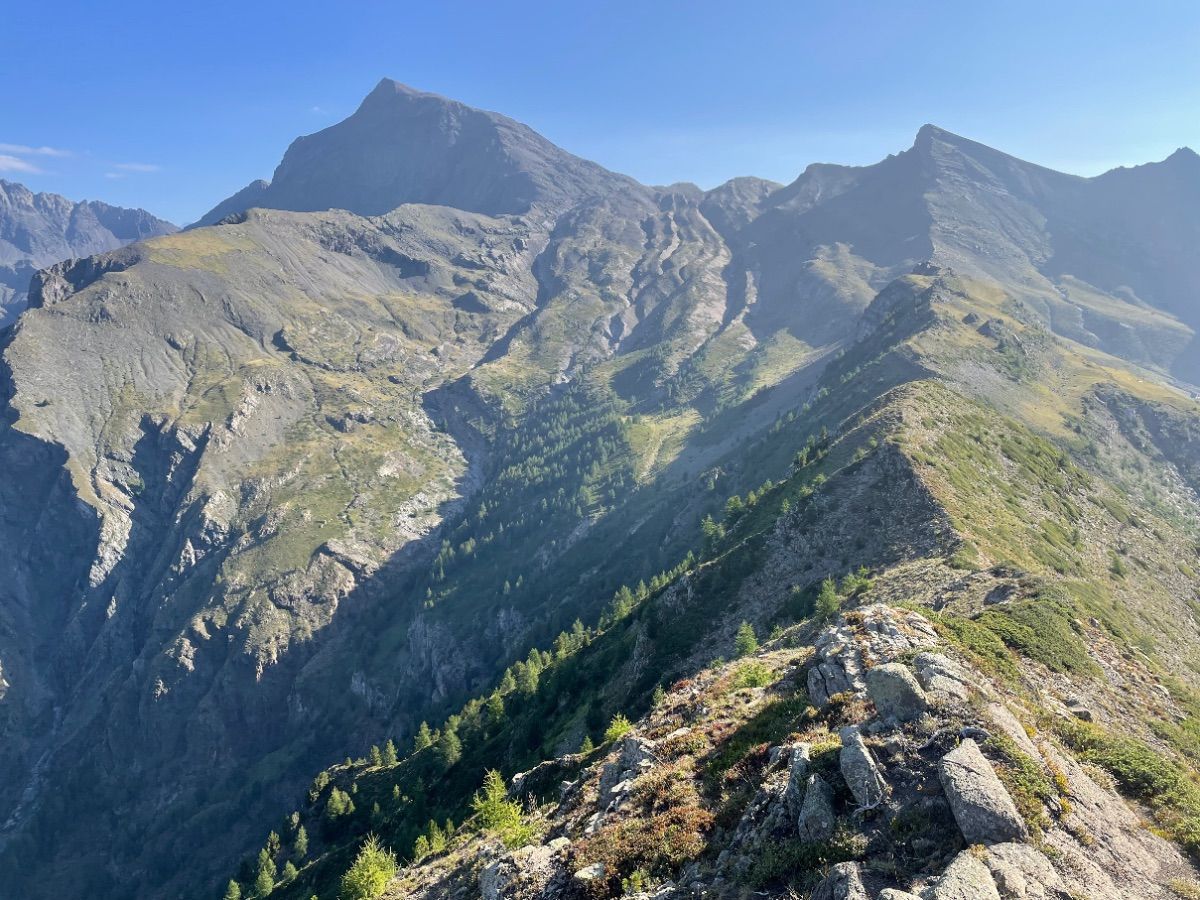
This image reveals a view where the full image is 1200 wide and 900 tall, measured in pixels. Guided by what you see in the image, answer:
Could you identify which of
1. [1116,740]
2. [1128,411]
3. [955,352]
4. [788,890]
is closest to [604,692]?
[1116,740]

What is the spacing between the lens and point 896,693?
24641mm

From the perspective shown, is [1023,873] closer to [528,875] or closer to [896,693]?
[896,693]

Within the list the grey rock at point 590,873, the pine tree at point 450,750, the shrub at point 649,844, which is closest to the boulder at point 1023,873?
the shrub at point 649,844

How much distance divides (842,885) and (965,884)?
303cm

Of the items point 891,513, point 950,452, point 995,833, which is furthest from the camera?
point 950,452

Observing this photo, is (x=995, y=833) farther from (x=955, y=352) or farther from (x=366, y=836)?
(x=955, y=352)

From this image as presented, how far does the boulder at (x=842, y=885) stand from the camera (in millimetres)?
16906

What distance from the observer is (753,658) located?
175ft

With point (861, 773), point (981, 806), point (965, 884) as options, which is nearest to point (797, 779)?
point (861, 773)

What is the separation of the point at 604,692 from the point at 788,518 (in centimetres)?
3417

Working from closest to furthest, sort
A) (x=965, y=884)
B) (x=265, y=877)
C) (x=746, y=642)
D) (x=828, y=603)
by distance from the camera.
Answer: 1. (x=965, y=884)
2. (x=828, y=603)
3. (x=746, y=642)
4. (x=265, y=877)

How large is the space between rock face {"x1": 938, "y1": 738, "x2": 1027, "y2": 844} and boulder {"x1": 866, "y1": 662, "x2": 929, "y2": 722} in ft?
12.9

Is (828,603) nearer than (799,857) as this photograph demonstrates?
No

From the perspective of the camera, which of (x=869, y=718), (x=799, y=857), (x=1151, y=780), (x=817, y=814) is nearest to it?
(x=799, y=857)
